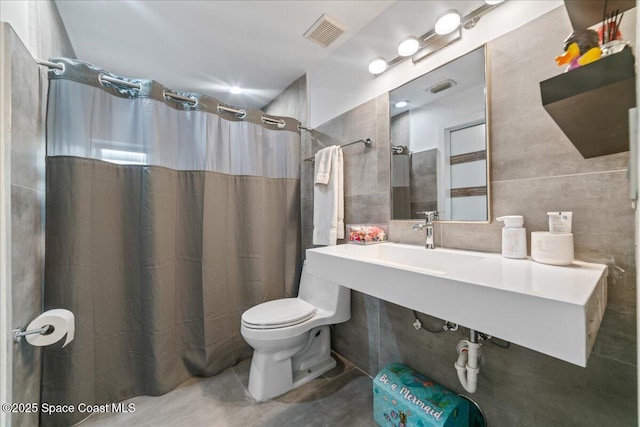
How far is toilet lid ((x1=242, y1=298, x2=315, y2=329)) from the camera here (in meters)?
1.37

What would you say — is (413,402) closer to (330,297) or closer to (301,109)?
(330,297)

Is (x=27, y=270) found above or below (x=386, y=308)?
above

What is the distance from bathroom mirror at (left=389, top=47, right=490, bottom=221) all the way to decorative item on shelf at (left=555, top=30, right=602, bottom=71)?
44cm

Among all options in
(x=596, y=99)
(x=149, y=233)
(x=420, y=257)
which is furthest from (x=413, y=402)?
(x=149, y=233)

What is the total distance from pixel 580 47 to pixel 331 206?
4.28ft

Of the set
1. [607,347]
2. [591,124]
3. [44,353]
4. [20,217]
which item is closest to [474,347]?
[607,347]

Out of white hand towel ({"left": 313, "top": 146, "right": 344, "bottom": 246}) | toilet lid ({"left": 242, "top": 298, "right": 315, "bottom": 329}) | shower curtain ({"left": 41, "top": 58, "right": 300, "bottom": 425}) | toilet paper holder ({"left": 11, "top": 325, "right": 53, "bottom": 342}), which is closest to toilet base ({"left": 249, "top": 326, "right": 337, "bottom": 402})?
toilet lid ({"left": 242, "top": 298, "right": 315, "bottom": 329})

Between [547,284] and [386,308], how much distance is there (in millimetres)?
980

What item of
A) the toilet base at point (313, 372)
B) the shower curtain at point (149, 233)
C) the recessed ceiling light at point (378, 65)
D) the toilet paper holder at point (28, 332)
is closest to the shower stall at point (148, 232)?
the shower curtain at point (149, 233)

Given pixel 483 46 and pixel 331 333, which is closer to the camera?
pixel 483 46

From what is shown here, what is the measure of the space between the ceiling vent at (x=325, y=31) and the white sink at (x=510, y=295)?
5.02 feet

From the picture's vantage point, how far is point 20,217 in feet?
3.07

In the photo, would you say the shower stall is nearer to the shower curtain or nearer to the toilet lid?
the shower curtain

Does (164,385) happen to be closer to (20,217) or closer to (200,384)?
(200,384)
